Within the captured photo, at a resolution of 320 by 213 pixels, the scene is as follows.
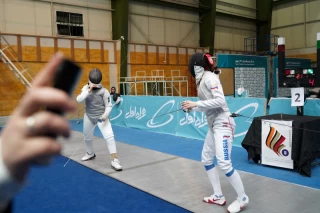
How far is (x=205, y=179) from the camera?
443 cm

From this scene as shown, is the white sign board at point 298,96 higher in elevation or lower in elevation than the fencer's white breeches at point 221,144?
higher

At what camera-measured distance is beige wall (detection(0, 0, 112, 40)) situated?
12.0 metres

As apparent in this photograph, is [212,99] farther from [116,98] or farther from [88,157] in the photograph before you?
[116,98]

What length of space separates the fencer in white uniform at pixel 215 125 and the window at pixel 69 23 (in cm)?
1131

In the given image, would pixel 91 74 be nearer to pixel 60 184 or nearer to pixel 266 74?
pixel 60 184

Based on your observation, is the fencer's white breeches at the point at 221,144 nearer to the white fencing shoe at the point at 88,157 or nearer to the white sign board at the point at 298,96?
the white sign board at the point at 298,96

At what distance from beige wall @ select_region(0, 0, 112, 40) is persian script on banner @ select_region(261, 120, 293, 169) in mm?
11036

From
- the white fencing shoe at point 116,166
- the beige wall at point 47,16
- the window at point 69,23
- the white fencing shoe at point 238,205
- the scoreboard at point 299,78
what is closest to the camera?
the white fencing shoe at point 238,205

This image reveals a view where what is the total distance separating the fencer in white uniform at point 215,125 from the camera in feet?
10.6

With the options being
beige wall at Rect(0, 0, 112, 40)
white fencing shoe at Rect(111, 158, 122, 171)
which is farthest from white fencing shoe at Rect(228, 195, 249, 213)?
beige wall at Rect(0, 0, 112, 40)

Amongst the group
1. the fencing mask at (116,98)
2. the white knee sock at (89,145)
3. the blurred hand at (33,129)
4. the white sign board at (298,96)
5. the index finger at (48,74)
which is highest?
the index finger at (48,74)

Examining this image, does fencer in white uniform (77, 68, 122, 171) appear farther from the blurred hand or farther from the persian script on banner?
the blurred hand

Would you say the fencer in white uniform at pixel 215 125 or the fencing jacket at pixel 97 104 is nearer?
the fencer in white uniform at pixel 215 125

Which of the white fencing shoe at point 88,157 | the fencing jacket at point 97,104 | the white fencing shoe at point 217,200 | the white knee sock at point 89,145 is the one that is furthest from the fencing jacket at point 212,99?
the white fencing shoe at point 88,157
